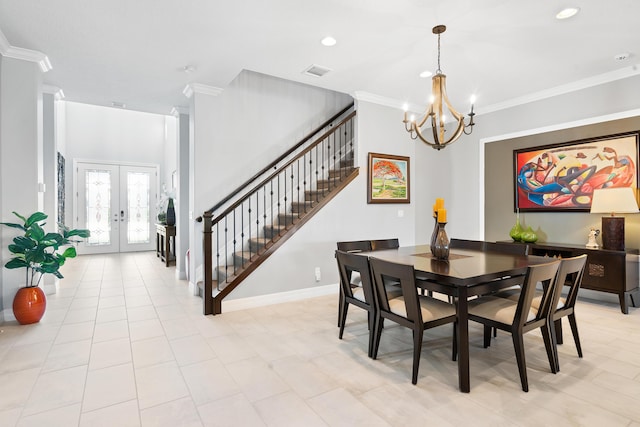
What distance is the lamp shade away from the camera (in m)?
3.62

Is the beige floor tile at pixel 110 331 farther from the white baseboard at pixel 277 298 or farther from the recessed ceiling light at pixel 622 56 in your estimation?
the recessed ceiling light at pixel 622 56

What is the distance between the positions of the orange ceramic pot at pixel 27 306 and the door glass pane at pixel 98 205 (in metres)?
5.69

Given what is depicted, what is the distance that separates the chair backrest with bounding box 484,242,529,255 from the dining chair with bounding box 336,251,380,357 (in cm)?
125

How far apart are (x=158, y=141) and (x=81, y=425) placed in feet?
28.3

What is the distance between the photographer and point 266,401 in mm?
2059

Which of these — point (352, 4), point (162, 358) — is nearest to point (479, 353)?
point (162, 358)

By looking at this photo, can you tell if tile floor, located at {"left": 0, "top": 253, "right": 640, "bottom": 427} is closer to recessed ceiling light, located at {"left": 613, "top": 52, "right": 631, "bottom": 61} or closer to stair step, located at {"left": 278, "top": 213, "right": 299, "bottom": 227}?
stair step, located at {"left": 278, "top": 213, "right": 299, "bottom": 227}

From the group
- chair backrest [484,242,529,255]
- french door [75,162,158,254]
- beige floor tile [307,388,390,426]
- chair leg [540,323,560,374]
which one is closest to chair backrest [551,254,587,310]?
chair leg [540,323,560,374]

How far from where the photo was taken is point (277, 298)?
13.8 feet

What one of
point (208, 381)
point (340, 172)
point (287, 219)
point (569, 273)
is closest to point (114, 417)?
point (208, 381)

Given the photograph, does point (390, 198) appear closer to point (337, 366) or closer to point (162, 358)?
point (337, 366)

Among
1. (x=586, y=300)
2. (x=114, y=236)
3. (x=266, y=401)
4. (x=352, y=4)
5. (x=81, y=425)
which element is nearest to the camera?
(x=81, y=425)

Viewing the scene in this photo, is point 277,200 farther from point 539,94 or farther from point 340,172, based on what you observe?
point 539,94

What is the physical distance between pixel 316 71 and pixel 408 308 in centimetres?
296
